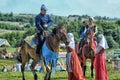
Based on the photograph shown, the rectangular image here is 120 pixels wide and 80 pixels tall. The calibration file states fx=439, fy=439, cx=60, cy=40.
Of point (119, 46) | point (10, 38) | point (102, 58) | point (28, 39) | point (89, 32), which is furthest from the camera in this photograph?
point (10, 38)

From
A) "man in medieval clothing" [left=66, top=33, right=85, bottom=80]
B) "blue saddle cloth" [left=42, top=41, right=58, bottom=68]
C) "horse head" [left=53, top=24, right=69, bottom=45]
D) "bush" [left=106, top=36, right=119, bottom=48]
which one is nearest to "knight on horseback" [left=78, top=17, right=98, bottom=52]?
"blue saddle cloth" [left=42, top=41, right=58, bottom=68]

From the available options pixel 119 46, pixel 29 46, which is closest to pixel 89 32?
pixel 29 46

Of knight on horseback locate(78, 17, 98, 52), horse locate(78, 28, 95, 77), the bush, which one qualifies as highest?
knight on horseback locate(78, 17, 98, 52)

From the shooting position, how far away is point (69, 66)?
13133mm

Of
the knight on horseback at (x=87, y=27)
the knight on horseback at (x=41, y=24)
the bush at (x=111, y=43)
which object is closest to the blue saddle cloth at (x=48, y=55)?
the knight on horseback at (x=41, y=24)

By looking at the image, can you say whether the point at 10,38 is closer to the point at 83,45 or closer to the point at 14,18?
the point at 14,18

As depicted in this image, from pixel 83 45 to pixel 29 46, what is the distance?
3105mm

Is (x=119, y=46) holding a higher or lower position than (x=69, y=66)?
lower

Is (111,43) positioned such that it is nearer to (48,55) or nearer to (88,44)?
(88,44)

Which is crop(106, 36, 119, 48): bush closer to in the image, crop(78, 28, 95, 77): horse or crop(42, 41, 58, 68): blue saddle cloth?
crop(78, 28, 95, 77): horse

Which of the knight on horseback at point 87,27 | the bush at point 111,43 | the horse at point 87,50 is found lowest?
the bush at point 111,43

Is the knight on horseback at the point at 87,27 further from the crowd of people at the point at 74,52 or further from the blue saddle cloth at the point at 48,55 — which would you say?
the blue saddle cloth at the point at 48,55

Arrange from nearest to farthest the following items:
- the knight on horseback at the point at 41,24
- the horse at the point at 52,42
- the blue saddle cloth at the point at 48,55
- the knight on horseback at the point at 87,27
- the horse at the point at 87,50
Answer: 1. the horse at the point at 52,42
2. the blue saddle cloth at the point at 48,55
3. the knight on horseback at the point at 41,24
4. the knight on horseback at the point at 87,27
5. the horse at the point at 87,50

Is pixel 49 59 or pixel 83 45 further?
pixel 83 45
